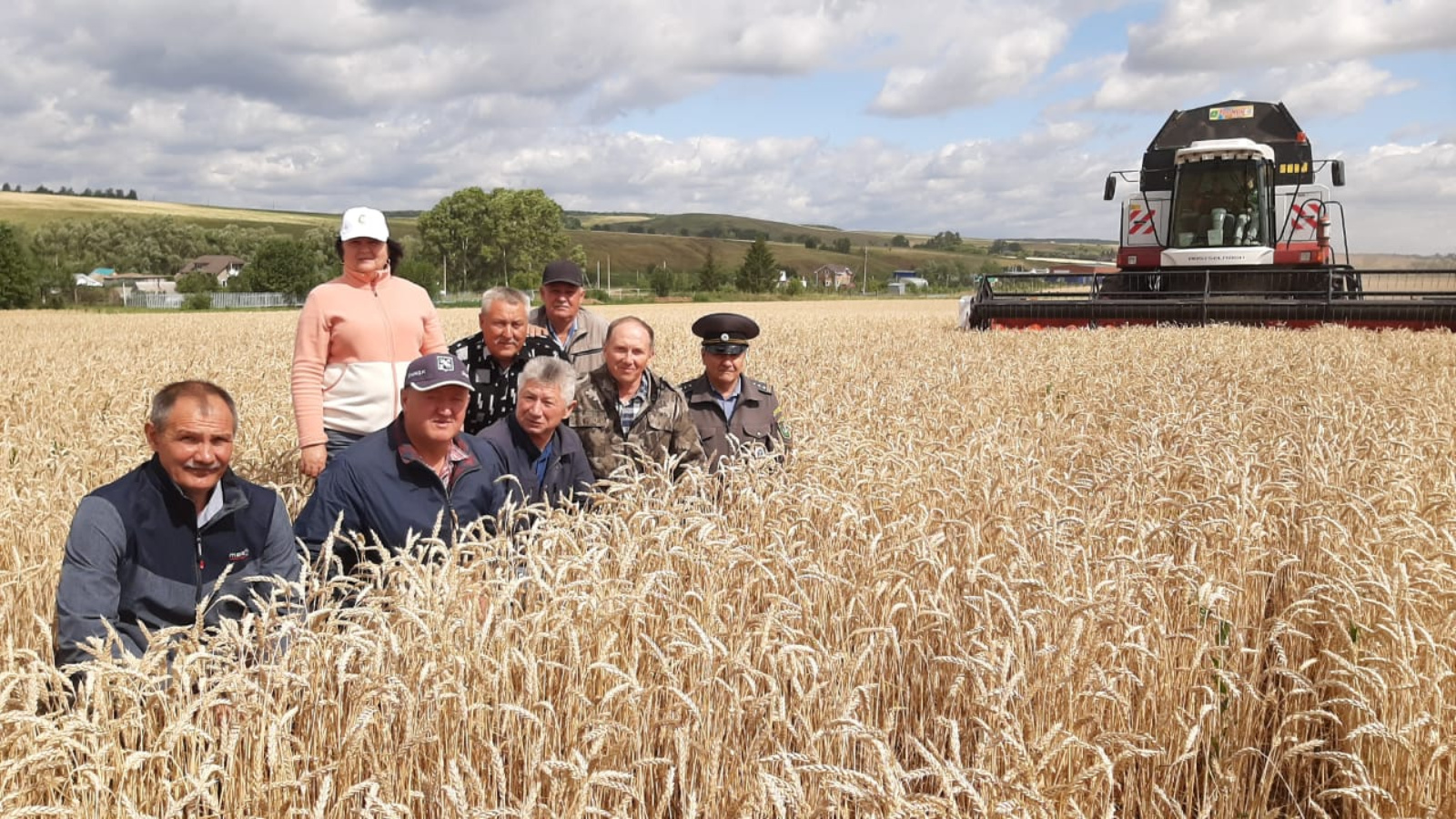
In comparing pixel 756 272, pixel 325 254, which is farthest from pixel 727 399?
pixel 325 254

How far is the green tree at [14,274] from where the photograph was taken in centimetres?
5778

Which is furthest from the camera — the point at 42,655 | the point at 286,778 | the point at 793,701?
the point at 42,655

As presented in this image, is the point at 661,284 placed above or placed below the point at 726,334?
above

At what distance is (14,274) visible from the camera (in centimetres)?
5806

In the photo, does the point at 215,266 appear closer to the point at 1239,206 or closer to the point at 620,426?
the point at 1239,206

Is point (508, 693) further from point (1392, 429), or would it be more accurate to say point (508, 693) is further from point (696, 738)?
point (1392, 429)

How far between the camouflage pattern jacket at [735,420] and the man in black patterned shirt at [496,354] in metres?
0.88

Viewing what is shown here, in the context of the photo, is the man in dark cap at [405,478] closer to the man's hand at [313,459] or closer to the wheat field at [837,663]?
the wheat field at [837,663]

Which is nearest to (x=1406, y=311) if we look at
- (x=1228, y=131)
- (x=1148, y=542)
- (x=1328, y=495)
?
(x=1228, y=131)

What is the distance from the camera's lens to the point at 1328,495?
15.9 ft

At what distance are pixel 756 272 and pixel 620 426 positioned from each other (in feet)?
232

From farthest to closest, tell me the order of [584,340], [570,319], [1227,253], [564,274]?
[1227,253]
[584,340]
[570,319]
[564,274]

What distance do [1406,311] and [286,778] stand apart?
18937 mm

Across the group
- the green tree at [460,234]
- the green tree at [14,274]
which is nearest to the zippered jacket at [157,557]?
the green tree at [14,274]
